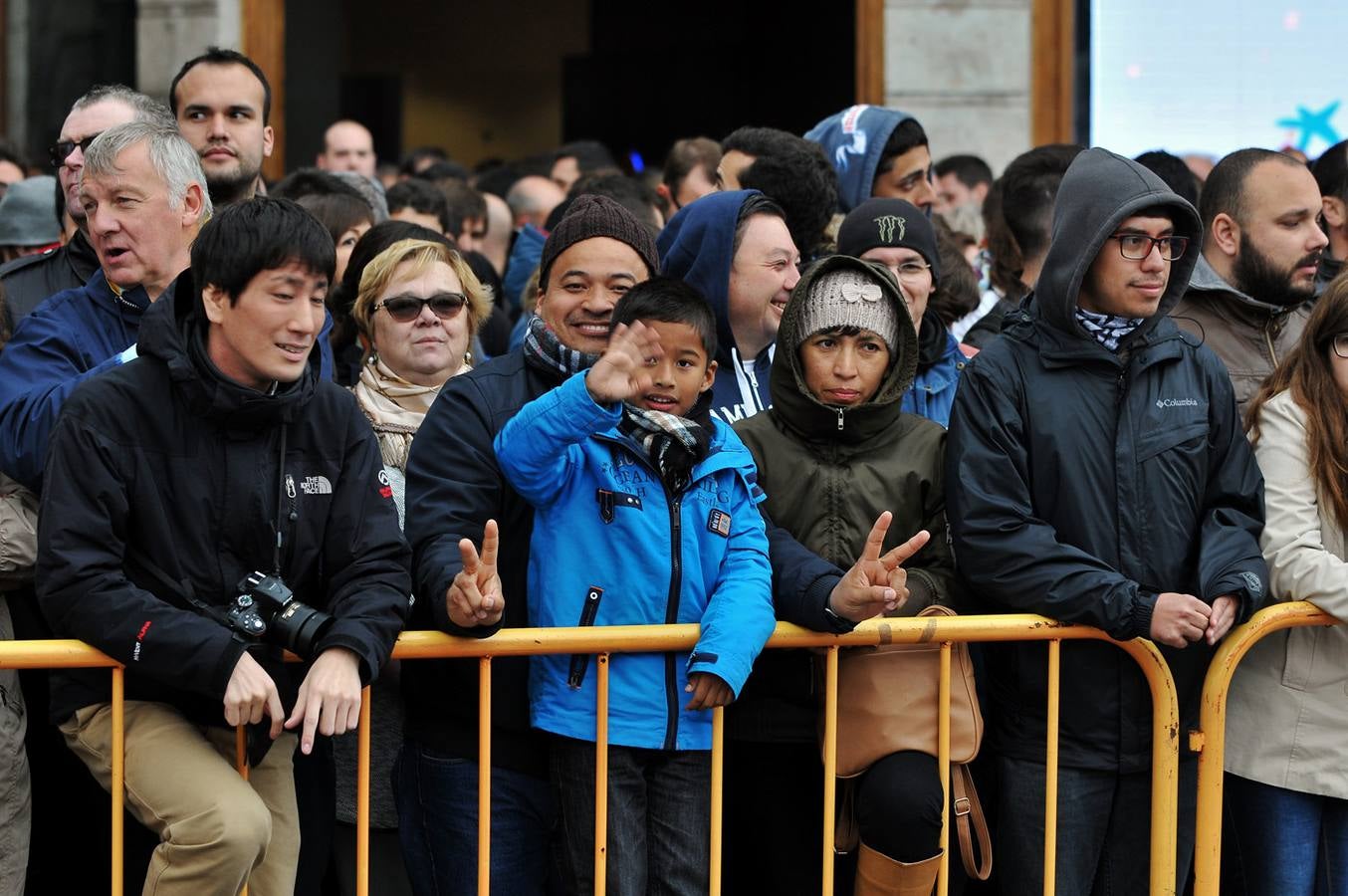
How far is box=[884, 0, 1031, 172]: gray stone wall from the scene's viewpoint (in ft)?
32.2

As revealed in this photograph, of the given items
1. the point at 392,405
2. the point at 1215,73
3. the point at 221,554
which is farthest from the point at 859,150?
the point at 1215,73

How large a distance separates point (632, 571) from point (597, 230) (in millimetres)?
888

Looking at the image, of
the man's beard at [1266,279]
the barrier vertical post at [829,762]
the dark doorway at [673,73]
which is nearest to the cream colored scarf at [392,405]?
the barrier vertical post at [829,762]

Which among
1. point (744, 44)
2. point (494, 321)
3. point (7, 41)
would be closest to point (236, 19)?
point (7, 41)

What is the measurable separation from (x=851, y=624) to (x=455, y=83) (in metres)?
15.6

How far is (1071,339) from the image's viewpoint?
4074mm

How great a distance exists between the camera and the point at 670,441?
12.2 feet

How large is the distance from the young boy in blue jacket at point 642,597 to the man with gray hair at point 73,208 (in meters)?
1.56

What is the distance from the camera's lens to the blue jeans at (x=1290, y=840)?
4.10 m

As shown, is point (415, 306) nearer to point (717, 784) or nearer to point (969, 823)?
point (717, 784)

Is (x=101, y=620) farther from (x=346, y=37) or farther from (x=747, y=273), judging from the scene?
(x=346, y=37)

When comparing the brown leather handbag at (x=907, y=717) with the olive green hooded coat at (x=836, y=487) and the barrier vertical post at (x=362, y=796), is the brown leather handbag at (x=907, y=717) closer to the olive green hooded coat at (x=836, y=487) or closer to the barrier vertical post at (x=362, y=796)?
the olive green hooded coat at (x=836, y=487)

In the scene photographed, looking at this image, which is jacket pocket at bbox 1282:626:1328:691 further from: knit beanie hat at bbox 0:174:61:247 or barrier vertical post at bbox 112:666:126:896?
knit beanie hat at bbox 0:174:61:247

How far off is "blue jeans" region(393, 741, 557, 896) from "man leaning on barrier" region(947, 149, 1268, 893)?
112cm
